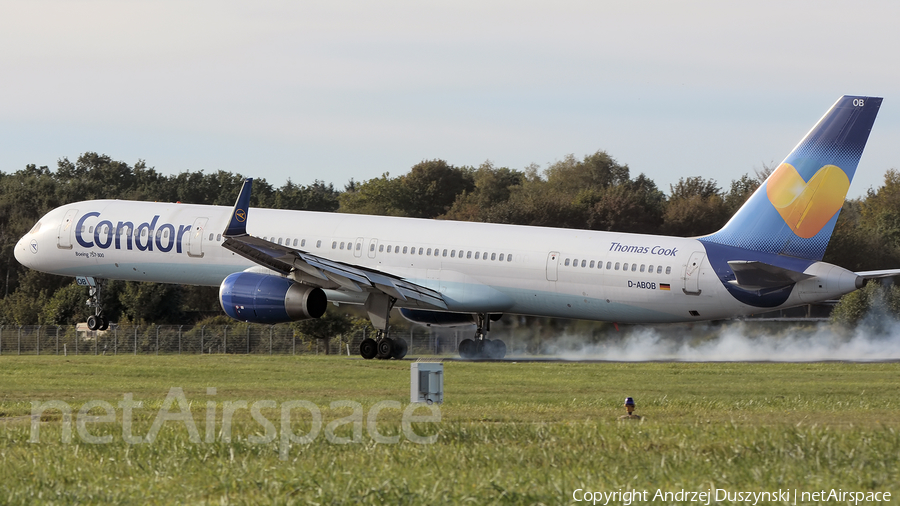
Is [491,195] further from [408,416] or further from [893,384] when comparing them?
[408,416]

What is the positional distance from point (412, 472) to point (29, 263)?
34.4 metres

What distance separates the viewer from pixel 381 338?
1399 inches

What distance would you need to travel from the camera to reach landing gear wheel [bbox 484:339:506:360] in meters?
37.9

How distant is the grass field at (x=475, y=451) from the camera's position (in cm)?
1053

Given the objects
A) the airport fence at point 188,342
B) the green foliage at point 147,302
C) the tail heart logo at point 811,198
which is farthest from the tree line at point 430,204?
the tail heart logo at point 811,198

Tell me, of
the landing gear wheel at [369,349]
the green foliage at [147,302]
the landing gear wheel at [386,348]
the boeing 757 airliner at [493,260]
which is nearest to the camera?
the boeing 757 airliner at [493,260]

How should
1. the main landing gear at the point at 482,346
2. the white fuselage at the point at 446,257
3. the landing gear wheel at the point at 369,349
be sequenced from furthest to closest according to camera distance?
the main landing gear at the point at 482,346 < the landing gear wheel at the point at 369,349 < the white fuselage at the point at 446,257

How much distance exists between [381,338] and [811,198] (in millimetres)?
13358

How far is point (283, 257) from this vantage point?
33500 mm

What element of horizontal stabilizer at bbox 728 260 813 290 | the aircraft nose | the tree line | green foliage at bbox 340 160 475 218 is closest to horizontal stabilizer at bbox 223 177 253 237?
the aircraft nose

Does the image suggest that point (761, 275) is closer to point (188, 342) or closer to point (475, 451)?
point (475, 451)

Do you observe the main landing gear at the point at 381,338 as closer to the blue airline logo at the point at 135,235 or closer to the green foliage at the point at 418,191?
the blue airline logo at the point at 135,235

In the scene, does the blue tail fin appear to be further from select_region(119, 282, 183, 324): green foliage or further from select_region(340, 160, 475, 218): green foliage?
select_region(340, 160, 475, 218): green foliage

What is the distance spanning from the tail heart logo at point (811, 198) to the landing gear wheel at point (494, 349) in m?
10.3
